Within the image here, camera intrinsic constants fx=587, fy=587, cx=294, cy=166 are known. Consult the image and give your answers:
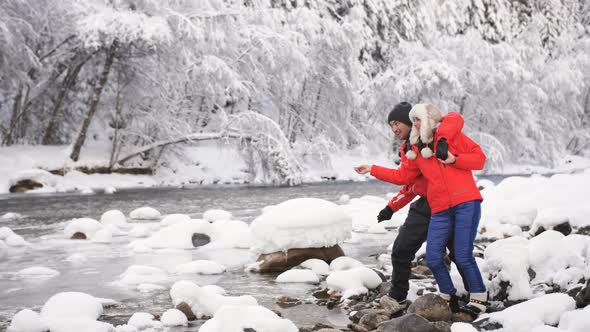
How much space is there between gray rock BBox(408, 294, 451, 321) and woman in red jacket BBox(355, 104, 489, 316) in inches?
4.0

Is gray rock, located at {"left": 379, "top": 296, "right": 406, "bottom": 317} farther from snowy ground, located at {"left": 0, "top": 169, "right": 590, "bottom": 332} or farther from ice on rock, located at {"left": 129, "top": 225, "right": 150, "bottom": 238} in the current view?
ice on rock, located at {"left": 129, "top": 225, "right": 150, "bottom": 238}

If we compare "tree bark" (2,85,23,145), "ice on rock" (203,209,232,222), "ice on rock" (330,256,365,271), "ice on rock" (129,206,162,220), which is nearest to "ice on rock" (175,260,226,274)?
"ice on rock" (330,256,365,271)

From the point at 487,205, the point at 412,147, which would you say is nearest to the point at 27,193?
the point at 487,205

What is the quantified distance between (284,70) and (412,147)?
16.9m

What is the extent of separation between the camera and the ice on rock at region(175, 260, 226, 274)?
5801mm

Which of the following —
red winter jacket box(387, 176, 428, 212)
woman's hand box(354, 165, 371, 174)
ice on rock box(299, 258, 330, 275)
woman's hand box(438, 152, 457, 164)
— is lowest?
ice on rock box(299, 258, 330, 275)

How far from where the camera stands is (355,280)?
4.71 m

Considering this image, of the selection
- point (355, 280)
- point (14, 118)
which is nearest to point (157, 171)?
point (14, 118)

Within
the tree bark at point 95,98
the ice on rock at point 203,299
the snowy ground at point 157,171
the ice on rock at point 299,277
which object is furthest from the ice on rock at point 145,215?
the tree bark at point 95,98

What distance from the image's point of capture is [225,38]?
19.4 metres

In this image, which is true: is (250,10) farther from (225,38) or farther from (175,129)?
(175,129)

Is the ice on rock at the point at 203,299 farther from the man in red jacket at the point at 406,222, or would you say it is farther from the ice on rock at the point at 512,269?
the ice on rock at the point at 512,269

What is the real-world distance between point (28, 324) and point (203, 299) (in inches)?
45.5

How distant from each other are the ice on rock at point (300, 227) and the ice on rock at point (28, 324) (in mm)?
2648
